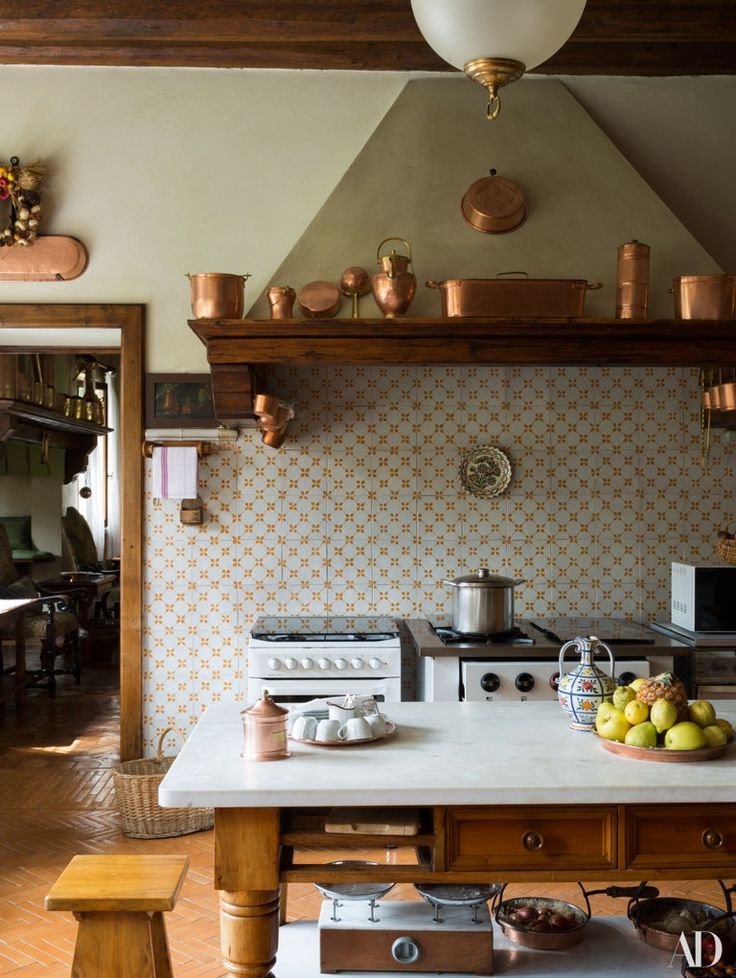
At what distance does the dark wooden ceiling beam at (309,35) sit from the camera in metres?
5.04

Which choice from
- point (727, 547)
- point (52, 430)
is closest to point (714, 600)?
point (727, 547)

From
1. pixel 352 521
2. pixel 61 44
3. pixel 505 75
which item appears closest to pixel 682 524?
pixel 352 521

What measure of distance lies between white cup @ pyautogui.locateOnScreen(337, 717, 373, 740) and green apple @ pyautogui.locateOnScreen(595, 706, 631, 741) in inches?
26.7

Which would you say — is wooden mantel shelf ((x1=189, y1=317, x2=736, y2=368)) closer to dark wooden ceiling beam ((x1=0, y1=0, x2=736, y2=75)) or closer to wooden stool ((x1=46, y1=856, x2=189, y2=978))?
dark wooden ceiling beam ((x1=0, y1=0, x2=736, y2=75))

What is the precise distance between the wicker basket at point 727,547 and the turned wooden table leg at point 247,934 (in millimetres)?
3831

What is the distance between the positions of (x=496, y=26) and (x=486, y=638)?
11.3ft

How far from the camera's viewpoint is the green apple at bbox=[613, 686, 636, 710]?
2.96 m

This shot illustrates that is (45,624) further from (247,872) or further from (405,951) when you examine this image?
(247,872)

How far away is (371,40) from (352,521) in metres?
2.64

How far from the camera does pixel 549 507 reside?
5922mm

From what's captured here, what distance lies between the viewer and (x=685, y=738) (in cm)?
279

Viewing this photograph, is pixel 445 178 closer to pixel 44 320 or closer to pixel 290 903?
pixel 44 320

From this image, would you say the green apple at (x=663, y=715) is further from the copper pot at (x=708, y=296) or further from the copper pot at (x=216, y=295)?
the copper pot at (x=216, y=295)

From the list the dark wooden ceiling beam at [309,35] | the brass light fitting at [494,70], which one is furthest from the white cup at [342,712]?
the dark wooden ceiling beam at [309,35]
